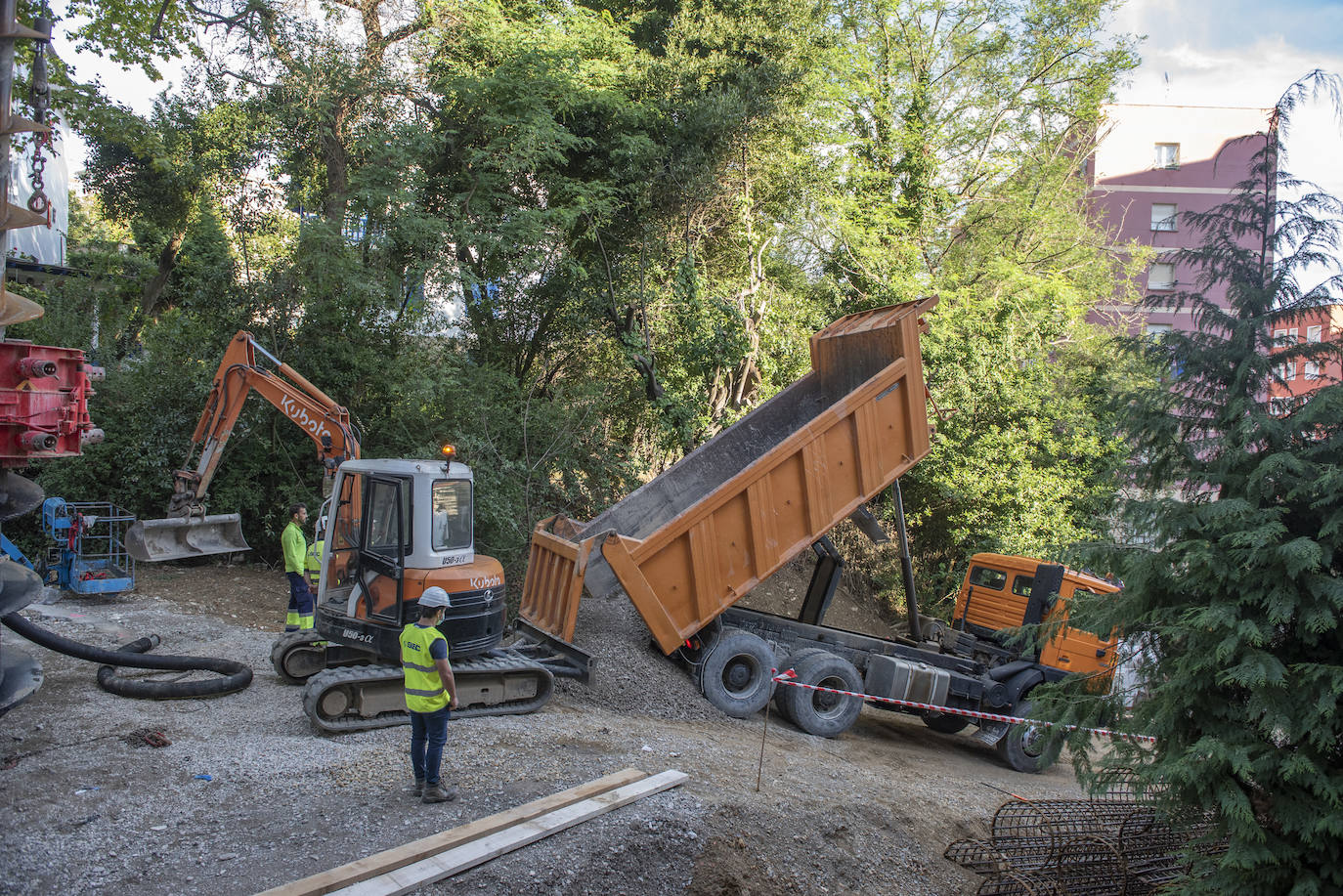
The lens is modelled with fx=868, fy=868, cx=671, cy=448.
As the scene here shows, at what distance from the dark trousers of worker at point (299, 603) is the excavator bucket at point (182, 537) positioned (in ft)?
2.69

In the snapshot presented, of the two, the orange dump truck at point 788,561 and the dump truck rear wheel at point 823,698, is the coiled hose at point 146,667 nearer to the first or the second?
the orange dump truck at point 788,561

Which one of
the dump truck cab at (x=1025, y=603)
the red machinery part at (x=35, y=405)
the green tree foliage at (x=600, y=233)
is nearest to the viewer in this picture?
the red machinery part at (x=35, y=405)

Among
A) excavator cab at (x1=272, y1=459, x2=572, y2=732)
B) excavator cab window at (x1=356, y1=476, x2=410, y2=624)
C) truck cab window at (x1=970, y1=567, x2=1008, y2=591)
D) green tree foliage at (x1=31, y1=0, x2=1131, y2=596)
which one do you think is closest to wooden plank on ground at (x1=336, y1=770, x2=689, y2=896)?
excavator cab at (x1=272, y1=459, x2=572, y2=732)

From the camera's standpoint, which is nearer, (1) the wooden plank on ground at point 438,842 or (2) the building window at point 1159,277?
(1) the wooden plank on ground at point 438,842

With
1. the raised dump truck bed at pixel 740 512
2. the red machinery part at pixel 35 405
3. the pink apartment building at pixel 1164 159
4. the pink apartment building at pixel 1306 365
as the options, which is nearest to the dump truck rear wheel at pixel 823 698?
the raised dump truck bed at pixel 740 512

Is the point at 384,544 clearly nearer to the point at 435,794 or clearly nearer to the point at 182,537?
the point at 435,794

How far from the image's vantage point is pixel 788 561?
28.6ft

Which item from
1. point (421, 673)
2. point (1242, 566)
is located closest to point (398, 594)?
point (421, 673)

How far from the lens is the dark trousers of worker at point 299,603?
9.48m

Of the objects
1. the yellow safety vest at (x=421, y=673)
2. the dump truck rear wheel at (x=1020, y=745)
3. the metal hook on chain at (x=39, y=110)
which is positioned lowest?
the dump truck rear wheel at (x=1020, y=745)

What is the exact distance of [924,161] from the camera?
18125 mm

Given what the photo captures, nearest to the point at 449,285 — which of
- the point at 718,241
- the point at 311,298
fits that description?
the point at 311,298

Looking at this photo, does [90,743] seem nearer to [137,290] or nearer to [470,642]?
[470,642]

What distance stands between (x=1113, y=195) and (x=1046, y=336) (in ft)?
70.8
